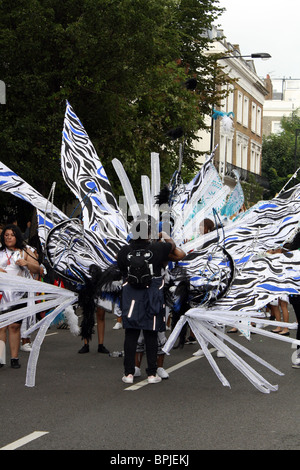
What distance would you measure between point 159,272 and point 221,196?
56.0 inches

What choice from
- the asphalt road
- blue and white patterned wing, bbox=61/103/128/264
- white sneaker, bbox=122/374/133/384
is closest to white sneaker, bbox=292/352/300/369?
the asphalt road

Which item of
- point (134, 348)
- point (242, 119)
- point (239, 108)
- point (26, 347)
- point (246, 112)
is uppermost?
point (246, 112)

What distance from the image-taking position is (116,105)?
18531 millimetres

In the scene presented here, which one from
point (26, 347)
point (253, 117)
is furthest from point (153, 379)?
point (253, 117)

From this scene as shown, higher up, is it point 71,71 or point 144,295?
point 71,71

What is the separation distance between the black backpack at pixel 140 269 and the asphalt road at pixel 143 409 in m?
1.07

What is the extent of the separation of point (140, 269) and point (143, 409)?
1.53m

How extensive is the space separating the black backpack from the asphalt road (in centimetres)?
107

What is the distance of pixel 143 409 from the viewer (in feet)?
23.4

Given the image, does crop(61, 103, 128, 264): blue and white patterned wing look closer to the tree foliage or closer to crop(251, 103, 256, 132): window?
the tree foliage

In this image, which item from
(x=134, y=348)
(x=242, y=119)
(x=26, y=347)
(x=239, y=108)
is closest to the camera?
(x=134, y=348)

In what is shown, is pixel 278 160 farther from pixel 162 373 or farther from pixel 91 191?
pixel 162 373
